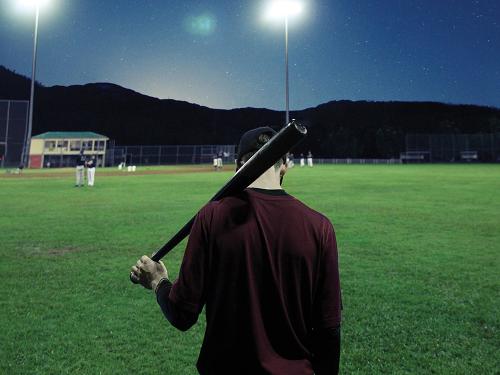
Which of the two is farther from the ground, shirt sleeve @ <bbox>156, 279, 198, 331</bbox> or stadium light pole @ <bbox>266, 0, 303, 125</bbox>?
stadium light pole @ <bbox>266, 0, 303, 125</bbox>

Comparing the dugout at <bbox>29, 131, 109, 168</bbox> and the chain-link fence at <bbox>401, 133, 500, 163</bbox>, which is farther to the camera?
the chain-link fence at <bbox>401, 133, 500, 163</bbox>

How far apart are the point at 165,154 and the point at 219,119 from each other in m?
104

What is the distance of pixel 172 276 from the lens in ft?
22.4

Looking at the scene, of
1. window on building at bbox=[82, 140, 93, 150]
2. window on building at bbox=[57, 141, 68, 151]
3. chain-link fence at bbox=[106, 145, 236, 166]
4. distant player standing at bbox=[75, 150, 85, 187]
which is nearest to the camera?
distant player standing at bbox=[75, 150, 85, 187]

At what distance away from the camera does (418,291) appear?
241 inches

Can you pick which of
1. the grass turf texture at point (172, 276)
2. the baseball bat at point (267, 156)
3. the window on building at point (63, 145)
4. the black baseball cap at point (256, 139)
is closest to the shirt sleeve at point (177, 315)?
the baseball bat at point (267, 156)

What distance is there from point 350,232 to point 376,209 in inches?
184

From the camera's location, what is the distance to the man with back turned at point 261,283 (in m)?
1.94

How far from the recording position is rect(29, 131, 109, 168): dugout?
5570 cm

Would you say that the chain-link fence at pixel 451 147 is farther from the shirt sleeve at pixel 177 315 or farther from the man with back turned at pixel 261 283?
the shirt sleeve at pixel 177 315

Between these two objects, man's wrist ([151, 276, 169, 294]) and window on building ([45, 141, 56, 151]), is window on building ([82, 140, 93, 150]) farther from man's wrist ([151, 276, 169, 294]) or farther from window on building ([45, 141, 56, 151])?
man's wrist ([151, 276, 169, 294])

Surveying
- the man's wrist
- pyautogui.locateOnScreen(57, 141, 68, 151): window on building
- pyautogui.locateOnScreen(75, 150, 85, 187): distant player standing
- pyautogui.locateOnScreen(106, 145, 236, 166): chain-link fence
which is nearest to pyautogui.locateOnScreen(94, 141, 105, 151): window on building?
pyautogui.locateOnScreen(106, 145, 236, 166): chain-link fence

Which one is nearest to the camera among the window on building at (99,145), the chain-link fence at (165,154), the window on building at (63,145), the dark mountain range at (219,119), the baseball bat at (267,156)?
the baseball bat at (267,156)

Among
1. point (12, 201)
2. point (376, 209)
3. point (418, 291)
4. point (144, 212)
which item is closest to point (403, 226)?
point (376, 209)
